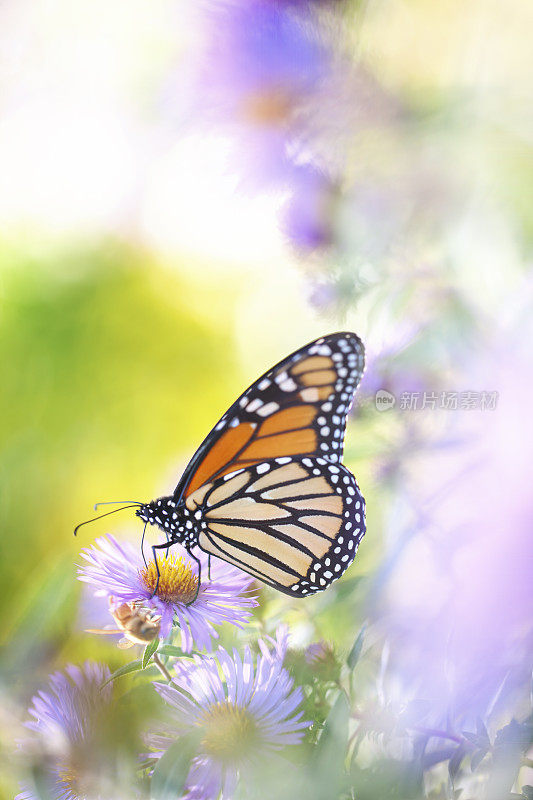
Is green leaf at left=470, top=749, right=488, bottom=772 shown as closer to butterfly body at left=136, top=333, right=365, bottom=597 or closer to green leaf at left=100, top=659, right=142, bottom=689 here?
butterfly body at left=136, top=333, right=365, bottom=597

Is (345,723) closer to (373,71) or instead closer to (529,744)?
(529,744)

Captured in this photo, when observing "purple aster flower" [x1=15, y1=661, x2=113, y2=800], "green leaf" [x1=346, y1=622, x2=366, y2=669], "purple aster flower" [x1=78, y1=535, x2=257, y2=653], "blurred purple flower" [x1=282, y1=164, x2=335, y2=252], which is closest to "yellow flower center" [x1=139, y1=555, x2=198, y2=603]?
"purple aster flower" [x1=78, y1=535, x2=257, y2=653]

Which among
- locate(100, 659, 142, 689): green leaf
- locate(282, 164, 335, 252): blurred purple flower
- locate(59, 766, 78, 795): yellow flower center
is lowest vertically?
locate(59, 766, 78, 795): yellow flower center

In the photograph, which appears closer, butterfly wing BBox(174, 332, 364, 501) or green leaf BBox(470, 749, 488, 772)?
butterfly wing BBox(174, 332, 364, 501)

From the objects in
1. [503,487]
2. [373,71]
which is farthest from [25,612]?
[373,71]

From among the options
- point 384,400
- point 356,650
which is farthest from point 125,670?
point 384,400

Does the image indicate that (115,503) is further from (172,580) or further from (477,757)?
(477,757)

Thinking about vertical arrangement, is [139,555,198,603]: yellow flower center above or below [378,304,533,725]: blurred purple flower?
below
